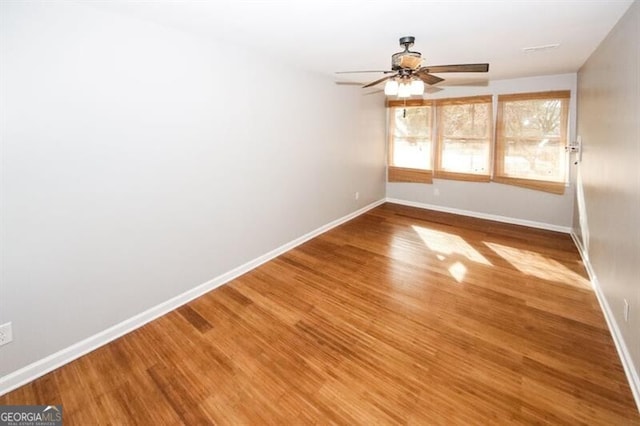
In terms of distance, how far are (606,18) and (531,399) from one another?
8.67 ft

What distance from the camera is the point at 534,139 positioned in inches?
175

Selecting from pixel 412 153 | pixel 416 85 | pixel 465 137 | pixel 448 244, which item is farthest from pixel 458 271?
pixel 412 153

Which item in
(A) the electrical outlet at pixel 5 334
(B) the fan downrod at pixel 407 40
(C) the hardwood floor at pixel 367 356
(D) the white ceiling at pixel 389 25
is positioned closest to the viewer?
(C) the hardwood floor at pixel 367 356

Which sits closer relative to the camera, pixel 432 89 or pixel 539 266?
pixel 539 266

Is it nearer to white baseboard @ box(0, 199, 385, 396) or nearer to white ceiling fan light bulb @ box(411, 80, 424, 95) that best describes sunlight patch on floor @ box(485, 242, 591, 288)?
white ceiling fan light bulb @ box(411, 80, 424, 95)

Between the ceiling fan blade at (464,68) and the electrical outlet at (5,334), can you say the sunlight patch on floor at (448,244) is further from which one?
the electrical outlet at (5,334)

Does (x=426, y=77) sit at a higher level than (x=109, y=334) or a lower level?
higher

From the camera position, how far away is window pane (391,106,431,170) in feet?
17.7

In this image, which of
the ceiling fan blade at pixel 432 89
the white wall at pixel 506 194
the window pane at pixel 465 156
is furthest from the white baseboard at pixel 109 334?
the ceiling fan blade at pixel 432 89

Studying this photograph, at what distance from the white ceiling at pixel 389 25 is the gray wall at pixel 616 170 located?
0.80 ft

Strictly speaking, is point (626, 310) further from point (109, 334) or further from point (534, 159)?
point (109, 334)

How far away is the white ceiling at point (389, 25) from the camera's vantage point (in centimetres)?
192

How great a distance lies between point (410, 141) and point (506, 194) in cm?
187

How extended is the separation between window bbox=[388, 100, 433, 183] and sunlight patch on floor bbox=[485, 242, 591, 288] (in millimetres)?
2094
